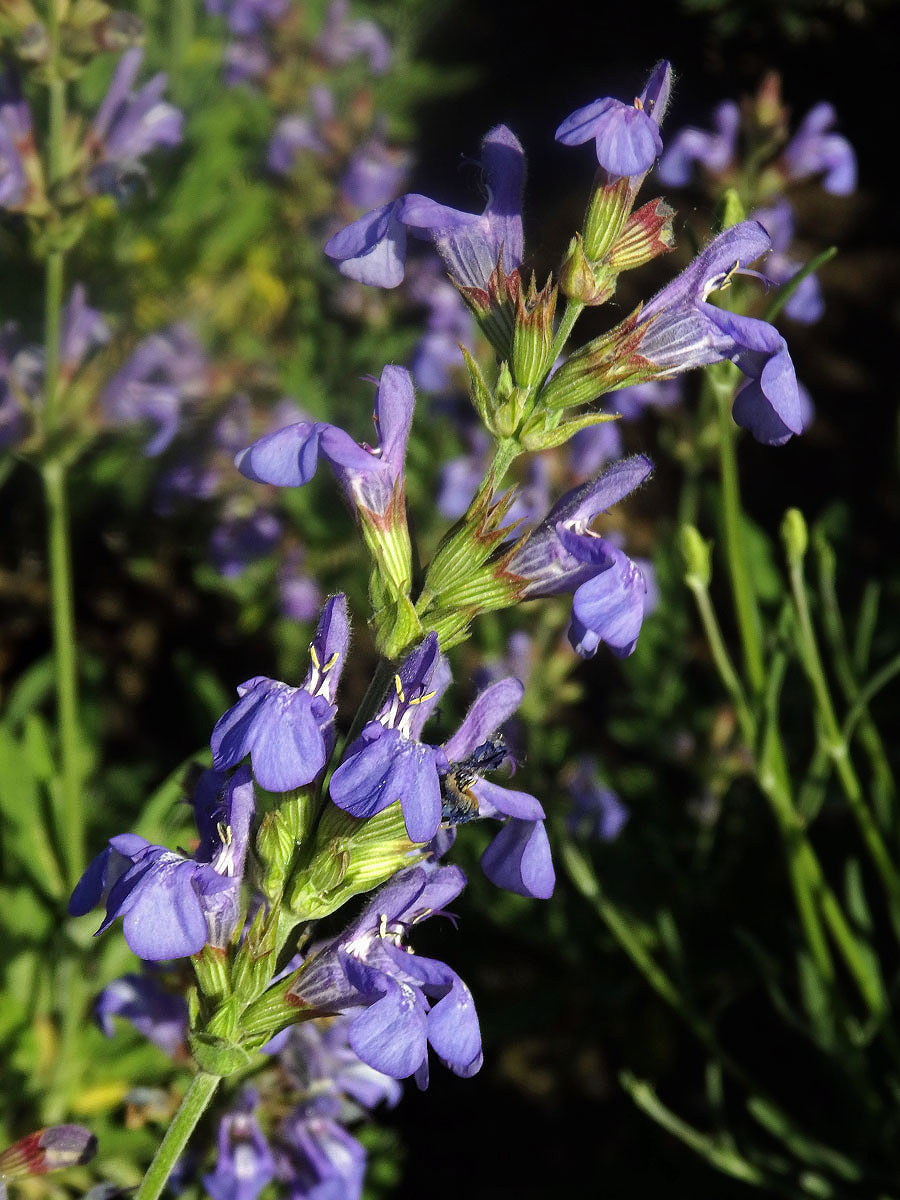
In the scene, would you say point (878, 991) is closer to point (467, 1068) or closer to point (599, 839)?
point (599, 839)

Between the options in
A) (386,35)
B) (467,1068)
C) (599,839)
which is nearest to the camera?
(467,1068)

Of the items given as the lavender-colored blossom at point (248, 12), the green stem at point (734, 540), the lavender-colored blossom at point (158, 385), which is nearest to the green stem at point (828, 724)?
the green stem at point (734, 540)

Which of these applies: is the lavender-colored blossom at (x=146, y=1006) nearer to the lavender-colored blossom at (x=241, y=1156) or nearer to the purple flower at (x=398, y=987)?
the lavender-colored blossom at (x=241, y=1156)

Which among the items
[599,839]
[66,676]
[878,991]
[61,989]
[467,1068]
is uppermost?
[467,1068]

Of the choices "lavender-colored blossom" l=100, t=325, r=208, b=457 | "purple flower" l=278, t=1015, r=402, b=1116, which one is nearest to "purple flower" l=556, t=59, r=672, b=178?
"purple flower" l=278, t=1015, r=402, b=1116

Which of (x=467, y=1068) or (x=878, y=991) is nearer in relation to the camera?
(x=467, y=1068)

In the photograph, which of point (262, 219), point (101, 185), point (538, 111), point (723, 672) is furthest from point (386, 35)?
point (723, 672)

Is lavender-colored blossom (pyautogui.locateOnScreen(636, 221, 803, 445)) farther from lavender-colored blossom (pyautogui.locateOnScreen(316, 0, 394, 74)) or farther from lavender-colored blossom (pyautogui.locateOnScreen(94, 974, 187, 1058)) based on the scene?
lavender-colored blossom (pyautogui.locateOnScreen(316, 0, 394, 74))
